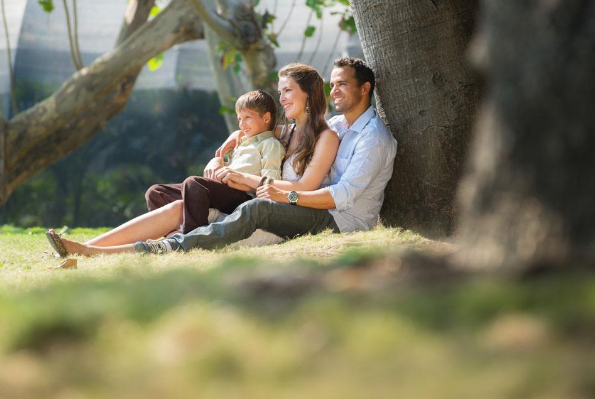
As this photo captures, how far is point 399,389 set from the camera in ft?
5.79

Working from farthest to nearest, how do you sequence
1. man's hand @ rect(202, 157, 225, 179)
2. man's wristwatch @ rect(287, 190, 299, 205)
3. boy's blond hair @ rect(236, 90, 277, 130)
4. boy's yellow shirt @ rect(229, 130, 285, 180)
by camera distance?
man's hand @ rect(202, 157, 225, 179) → boy's blond hair @ rect(236, 90, 277, 130) → boy's yellow shirt @ rect(229, 130, 285, 180) → man's wristwatch @ rect(287, 190, 299, 205)

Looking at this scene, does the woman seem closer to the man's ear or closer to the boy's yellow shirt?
the boy's yellow shirt

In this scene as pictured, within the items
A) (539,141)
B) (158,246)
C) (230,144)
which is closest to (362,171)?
(230,144)

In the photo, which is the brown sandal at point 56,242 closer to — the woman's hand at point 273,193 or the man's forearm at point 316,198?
the woman's hand at point 273,193

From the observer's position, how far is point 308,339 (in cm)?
206

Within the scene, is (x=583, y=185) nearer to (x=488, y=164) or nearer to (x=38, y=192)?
(x=488, y=164)

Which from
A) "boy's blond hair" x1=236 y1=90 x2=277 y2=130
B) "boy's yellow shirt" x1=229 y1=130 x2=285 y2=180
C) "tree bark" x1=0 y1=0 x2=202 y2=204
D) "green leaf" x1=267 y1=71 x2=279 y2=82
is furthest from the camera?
"tree bark" x1=0 y1=0 x2=202 y2=204

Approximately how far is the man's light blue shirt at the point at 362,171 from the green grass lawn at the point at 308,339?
2.86 metres

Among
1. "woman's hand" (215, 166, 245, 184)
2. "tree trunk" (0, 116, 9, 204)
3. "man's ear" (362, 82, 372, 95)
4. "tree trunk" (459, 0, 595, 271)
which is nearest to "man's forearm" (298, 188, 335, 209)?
"woman's hand" (215, 166, 245, 184)

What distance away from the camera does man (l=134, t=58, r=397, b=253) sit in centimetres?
537

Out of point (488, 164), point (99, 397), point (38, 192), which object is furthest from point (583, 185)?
point (38, 192)

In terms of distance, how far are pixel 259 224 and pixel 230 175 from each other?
448 millimetres

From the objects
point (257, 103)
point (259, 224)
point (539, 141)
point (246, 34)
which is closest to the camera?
point (539, 141)

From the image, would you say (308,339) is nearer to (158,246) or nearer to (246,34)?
(158,246)
